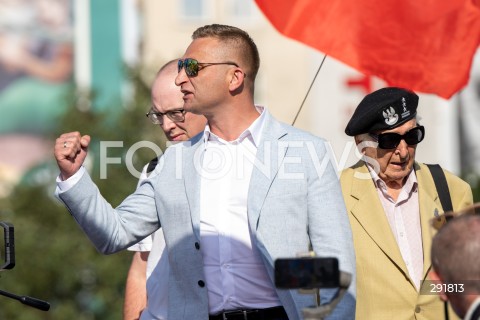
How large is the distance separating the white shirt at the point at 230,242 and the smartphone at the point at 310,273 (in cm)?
127

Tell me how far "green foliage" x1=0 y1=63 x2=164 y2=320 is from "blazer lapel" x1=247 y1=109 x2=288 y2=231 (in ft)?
73.0

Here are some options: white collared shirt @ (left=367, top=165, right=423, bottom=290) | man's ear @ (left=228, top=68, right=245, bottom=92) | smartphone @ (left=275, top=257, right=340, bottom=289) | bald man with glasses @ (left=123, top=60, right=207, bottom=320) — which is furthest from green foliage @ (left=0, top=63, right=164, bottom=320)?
smartphone @ (left=275, top=257, right=340, bottom=289)

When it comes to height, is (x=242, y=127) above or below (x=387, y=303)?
above

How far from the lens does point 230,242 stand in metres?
7.05

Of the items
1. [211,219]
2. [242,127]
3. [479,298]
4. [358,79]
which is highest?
[358,79]

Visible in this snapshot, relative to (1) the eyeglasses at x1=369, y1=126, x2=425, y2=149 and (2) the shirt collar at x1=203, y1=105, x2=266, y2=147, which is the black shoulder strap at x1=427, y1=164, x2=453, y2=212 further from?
(2) the shirt collar at x1=203, y1=105, x2=266, y2=147

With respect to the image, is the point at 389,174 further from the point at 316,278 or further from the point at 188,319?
the point at 316,278

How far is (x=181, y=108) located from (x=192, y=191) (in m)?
1.42

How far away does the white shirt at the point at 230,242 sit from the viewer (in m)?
7.01

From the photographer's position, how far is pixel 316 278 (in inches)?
224

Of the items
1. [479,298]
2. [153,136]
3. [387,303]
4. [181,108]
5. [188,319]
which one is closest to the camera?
[479,298]

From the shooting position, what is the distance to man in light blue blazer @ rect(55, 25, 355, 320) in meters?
6.93

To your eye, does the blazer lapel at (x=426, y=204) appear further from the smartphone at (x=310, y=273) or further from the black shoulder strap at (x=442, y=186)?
the smartphone at (x=310, y=273)

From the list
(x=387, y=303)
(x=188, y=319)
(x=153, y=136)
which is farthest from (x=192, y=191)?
(x=153, y=136)
